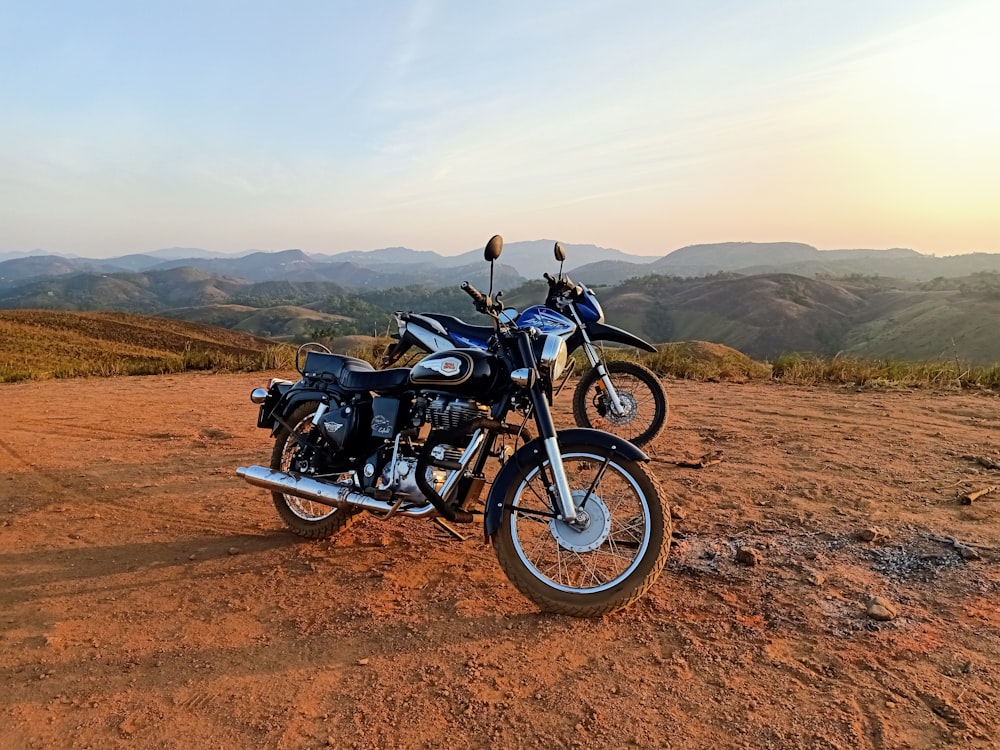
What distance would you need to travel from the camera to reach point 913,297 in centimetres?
7062

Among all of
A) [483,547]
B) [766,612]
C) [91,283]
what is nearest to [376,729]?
[483,547]

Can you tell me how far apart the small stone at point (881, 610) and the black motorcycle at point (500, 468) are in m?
0.96

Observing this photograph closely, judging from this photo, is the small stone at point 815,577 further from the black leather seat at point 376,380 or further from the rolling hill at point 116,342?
the rolling hill at point 116,342

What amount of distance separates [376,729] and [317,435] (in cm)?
190

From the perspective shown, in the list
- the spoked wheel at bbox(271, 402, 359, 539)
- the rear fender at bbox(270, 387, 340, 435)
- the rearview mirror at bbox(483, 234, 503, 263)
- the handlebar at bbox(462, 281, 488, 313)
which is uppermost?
the rearview mirror at bbox(483, 234, 503, 263)

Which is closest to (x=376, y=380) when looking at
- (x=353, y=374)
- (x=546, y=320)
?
(x=353, y=374)

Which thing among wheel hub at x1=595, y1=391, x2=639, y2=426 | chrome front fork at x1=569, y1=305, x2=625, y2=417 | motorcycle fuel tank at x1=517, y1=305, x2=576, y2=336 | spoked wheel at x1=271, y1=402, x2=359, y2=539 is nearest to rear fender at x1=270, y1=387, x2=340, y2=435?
spoked wheel at x1=271, y1=402, x2=359, y2=539

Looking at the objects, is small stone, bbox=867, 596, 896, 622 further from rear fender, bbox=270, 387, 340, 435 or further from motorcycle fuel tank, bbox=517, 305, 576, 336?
motorcycle fuel tank, bbox=517, 305, 576, 336

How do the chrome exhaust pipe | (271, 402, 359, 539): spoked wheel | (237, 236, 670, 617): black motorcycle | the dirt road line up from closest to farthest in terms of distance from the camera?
the dirt road, (237, 236, 670, 617): black motorcycle, the chrome exhaust pipe, (271, 402, 359, 539): spoked wheel

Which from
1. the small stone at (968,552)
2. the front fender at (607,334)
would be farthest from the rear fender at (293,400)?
the small stone at (968,552)

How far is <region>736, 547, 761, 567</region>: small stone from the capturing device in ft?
10.8

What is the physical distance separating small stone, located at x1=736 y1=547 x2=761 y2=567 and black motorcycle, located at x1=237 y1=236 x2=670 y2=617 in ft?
1.94

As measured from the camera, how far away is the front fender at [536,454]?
2.89 m

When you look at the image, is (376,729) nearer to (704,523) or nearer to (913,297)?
(704,523)
